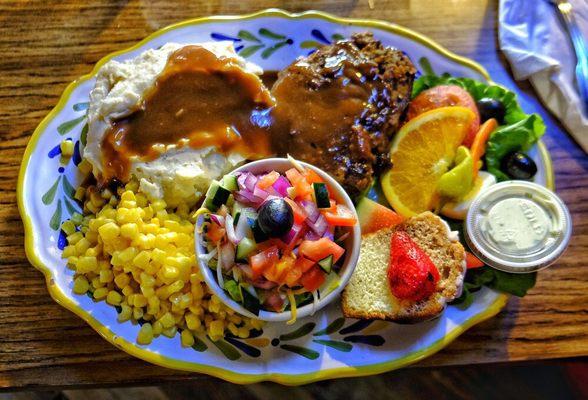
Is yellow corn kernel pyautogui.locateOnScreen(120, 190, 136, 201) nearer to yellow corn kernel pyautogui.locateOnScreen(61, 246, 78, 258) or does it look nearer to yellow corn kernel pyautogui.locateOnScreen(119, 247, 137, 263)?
yellow corn kernel pyautogui.locateOnScreen(119, 247, 137, 263)

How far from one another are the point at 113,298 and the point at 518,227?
2440 mm

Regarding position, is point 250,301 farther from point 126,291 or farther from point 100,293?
point 100,293

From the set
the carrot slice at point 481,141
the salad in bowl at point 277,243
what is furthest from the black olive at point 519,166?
the salad in bowl at point 277,243

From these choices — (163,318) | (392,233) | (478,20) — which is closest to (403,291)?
(392,233)

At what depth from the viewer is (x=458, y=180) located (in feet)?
11.8

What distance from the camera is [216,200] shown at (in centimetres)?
319

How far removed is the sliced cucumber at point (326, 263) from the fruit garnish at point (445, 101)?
4.39ft

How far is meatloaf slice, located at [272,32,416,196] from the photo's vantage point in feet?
11.5

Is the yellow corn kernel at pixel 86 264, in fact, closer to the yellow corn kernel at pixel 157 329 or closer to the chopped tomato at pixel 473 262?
the yellow corn kernel at pixel 157 329

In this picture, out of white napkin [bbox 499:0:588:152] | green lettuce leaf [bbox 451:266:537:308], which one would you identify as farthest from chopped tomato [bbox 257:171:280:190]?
white napkin [bbox 499:0:588:152]

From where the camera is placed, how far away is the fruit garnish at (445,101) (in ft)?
12.5

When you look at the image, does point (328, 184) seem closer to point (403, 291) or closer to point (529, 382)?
point (403, 291)

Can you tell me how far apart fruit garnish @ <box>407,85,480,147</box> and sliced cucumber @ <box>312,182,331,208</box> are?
110 cm

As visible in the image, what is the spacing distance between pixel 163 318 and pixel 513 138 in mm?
2461
